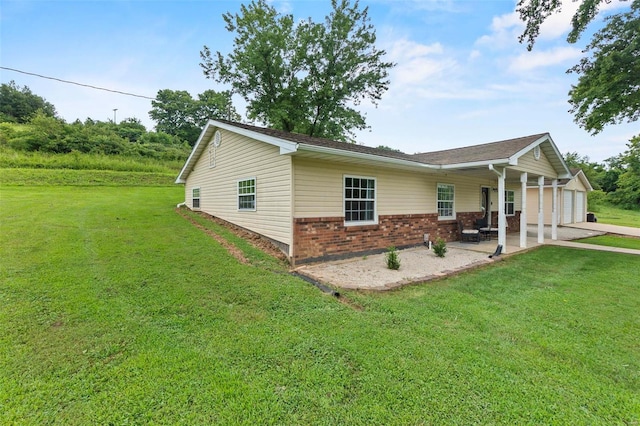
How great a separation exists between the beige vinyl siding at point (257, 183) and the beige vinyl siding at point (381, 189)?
0.43m

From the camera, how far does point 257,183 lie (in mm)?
8117

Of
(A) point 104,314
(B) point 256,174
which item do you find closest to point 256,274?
(A) point 104,314

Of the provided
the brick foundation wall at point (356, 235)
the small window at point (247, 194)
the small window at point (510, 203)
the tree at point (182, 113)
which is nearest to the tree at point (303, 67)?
the small window at point (247, 194)

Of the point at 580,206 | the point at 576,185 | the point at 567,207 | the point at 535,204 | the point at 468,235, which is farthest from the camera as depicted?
the point at 580,206

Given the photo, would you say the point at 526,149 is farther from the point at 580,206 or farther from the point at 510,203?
the point at 580,206

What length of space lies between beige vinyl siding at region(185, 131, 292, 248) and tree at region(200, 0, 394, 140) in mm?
9536

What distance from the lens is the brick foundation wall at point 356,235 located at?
6.95 meters

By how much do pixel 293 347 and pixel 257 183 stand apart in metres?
5.75

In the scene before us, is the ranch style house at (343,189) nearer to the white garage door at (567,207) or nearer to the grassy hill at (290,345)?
the grassy hill at (290,345)

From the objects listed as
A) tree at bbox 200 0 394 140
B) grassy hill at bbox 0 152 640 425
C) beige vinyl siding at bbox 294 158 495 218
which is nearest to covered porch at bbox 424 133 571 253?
beige vinyl siding at bbox 294 158 495 218

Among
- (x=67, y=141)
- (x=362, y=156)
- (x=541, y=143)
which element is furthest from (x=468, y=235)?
(x=67, y=141)

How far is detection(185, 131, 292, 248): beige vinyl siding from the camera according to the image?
7.00 m

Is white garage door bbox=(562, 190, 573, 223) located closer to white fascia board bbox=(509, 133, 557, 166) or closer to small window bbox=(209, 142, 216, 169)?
white fascia board bbox=(509, 133, 557, 166)

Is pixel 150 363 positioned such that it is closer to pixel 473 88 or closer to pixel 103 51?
pixel 103 51
